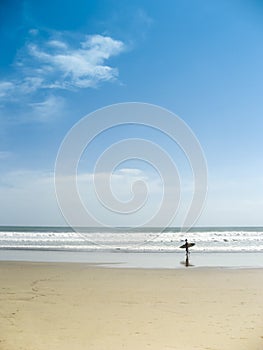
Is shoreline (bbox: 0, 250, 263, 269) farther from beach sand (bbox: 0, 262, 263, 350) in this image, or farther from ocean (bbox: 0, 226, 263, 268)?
beach sand (bbox: 0, 262, 263, 350)

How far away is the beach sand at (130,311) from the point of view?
406cm

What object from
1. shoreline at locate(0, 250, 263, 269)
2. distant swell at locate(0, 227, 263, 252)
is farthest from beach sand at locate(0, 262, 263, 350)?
distant swell at locate(0, 227, 263, 252)

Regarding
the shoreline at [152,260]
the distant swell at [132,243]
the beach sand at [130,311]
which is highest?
the beach sand at [130,311]

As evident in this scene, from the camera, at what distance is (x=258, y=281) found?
8352mm

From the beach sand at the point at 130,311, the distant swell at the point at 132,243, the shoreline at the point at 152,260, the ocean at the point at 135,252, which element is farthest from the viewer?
the distant swell at the point at 132,243

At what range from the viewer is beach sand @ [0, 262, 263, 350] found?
4062 mm

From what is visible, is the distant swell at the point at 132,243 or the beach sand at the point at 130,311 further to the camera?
the distant swell at the point at 132,243

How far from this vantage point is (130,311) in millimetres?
5453

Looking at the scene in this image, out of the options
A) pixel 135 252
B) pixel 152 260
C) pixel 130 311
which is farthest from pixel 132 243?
pixel 130 311

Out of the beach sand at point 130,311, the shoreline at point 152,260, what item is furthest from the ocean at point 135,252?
the beach sand at point 130,311

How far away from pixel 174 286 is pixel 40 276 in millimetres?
3217

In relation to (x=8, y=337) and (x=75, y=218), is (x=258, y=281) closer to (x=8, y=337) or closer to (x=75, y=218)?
(x=75, y=218)

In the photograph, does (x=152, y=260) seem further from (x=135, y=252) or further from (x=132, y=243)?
(x=132, y=243)

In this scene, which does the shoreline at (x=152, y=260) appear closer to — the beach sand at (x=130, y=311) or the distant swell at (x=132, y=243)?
the beach sand at (x=130, y=311)
